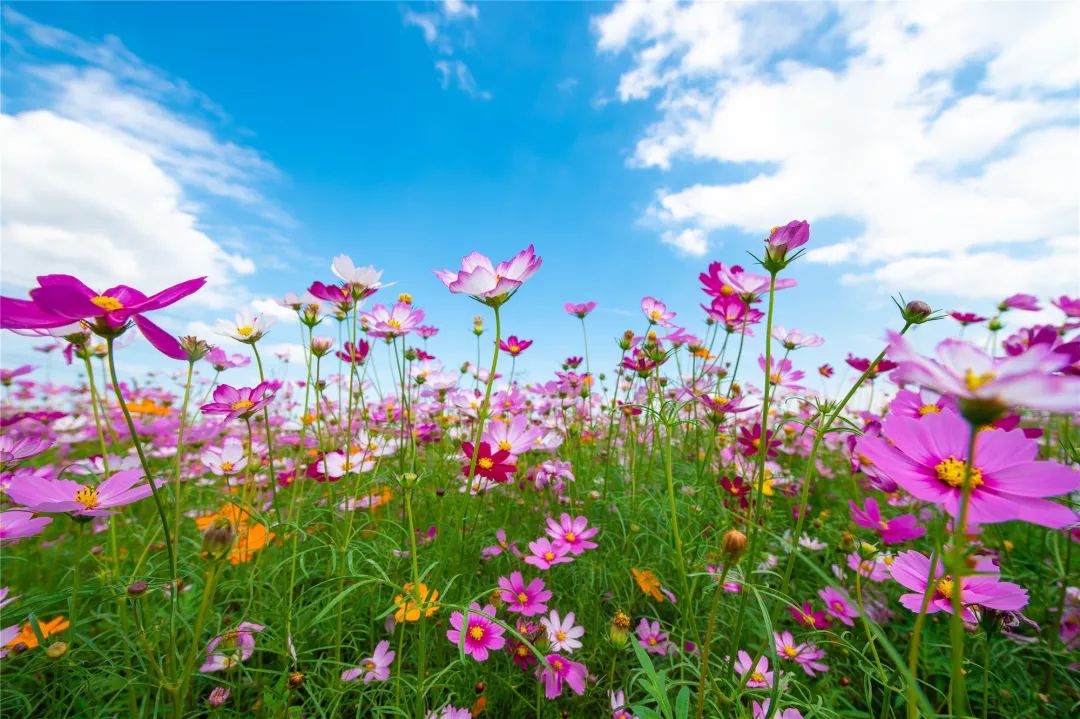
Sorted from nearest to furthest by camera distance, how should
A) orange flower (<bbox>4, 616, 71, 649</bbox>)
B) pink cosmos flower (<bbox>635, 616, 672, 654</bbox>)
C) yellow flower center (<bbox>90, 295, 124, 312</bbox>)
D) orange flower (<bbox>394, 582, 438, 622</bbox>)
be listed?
1. yellow flower center (<bbox>90, 295, 124, 312</bbox>)
2. orange flower (<bbox>394, 582, 438, 622</bbox>)
3. orange flower (<bbox>4, 616, 71, 649</bbox>)
4. pink cosmos flower (<bbox>635, 616, 672, 654</bbox>)

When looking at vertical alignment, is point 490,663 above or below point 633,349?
below

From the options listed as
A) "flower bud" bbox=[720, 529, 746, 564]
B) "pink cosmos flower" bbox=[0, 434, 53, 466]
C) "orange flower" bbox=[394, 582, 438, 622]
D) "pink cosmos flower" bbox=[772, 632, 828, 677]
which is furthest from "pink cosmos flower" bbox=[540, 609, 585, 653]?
"pink cosmos flower" bbox=[0, 434, 53, 466]

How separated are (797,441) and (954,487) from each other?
8.33 feet

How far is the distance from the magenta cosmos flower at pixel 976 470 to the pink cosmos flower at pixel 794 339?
0.91 meters

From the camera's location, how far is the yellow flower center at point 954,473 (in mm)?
506

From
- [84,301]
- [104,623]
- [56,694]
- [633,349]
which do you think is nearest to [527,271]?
[84,301]

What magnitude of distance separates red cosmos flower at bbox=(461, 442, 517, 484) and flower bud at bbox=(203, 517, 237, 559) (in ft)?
1.58

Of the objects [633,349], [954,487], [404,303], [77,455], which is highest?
[404,303]

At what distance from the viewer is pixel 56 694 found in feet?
3.06

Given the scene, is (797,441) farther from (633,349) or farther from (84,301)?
(84,301)

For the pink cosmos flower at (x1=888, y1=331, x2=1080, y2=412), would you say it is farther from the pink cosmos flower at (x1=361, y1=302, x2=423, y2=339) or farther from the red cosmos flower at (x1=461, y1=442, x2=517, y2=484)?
the pink cosmos flower at (x1=361, y1=302, x2=423, y2=339)

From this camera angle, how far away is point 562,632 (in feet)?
3.49

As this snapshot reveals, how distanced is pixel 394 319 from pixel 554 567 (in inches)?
33.7

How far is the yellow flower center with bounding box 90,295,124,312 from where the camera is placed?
0.56 metres
